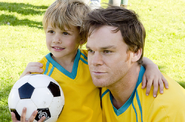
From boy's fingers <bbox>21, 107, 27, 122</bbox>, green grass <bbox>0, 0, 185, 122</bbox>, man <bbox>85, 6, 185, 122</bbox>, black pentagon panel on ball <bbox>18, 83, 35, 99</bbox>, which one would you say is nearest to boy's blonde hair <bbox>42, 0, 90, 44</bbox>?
man <bbox>85, 6, 185, 122</bbox>

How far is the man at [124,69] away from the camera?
2.12 m

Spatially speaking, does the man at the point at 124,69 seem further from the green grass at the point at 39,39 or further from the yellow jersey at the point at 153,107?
the green grass at the point at 39,39


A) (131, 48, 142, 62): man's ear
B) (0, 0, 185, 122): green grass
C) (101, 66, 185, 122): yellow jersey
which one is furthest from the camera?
(0, 0, 185, 122): green grass

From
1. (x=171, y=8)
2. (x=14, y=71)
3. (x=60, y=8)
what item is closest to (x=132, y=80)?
(x=60, y=8)

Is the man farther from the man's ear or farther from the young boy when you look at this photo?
the young boy

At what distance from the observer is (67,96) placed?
2.62 m

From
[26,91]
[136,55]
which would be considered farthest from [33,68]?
[136,55]

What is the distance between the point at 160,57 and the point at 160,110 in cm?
390

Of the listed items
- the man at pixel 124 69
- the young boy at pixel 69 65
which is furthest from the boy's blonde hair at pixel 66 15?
the man at pixel 124 69

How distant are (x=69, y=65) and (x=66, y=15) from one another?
2.14 ft

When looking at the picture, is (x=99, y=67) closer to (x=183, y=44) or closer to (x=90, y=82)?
(x=90, y=82)

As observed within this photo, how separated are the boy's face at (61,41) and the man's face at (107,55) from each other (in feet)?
1.44

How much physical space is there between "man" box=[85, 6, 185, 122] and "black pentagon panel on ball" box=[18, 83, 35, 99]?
68 cm

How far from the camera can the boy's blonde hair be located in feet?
8.83
